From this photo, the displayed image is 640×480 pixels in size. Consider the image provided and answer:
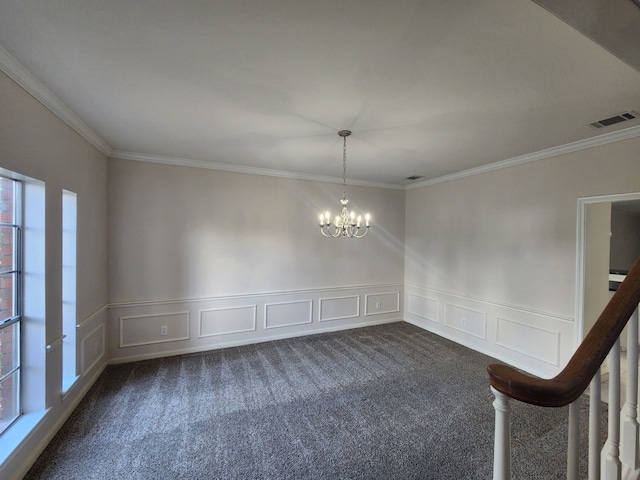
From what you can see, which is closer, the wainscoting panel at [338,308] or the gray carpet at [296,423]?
the gray carpet at [296,423]

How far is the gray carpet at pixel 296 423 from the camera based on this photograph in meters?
1.97

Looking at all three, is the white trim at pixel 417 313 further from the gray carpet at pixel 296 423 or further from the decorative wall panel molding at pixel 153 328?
the decorative wall panel molding at pixel 153 328

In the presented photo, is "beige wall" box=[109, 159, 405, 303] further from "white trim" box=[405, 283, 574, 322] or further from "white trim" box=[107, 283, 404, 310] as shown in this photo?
"white trim" box=[405, 283, 574, 322]

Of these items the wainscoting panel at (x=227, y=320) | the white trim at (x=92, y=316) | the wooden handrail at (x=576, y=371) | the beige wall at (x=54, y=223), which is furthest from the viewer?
the wainscoting panel at (x=227, y=320)

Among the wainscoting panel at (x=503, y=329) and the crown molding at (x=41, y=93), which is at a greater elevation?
the crown molding at (x=41, y=93)

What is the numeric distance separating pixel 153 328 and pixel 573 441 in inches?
167

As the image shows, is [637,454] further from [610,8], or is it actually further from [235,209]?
[235,209]

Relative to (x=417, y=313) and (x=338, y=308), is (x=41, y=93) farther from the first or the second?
(x=417, y=313)

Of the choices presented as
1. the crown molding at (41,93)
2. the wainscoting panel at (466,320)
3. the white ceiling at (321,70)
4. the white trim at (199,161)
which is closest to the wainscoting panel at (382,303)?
the wainscoting panel at (466,320)

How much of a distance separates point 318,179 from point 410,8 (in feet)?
11.2

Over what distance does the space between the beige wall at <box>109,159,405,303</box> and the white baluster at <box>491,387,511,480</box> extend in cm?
384

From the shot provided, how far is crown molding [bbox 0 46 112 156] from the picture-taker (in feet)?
5.67

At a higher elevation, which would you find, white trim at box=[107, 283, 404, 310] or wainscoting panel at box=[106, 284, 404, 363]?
A: white trim at box=[107, 283, 404, 310]

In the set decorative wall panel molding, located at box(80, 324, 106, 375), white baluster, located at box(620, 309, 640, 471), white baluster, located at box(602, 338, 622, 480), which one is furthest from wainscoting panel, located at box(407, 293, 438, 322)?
decorative wall panel molding, located at box(80, 324, 106, 375)
